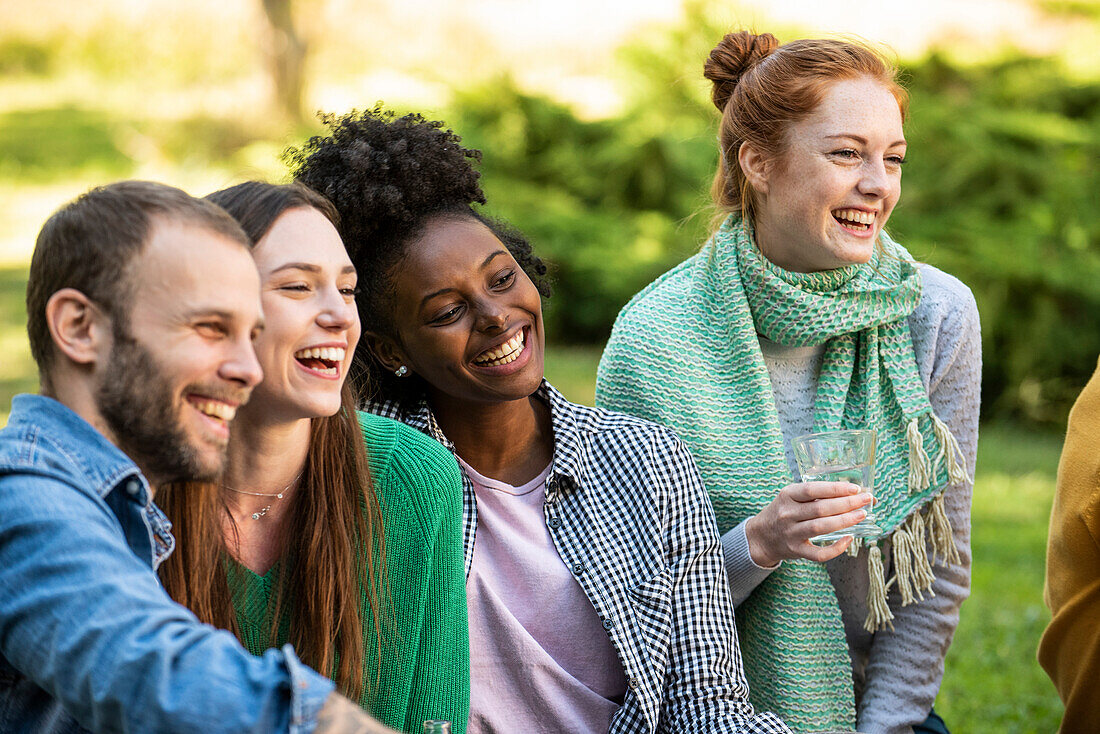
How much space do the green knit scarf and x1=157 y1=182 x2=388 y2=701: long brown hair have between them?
3.39 feet

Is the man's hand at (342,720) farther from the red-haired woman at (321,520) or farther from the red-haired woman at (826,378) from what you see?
the red-haired woman at (826,378)

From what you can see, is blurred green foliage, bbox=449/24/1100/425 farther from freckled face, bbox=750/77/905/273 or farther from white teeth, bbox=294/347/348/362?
white teeth, bbox=294/347/348/362

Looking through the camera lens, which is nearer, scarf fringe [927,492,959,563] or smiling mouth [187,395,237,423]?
smiling mouth [187,395,237,423]

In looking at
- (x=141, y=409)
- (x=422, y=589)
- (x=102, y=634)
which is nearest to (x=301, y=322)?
(x=141, y=409)

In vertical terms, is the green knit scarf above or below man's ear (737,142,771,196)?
below

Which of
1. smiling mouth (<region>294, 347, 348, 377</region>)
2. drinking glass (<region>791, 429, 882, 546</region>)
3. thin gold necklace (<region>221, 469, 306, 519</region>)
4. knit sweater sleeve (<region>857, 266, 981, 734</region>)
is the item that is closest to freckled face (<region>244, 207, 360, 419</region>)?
smiling mouth (<region>294, 347, 348, 377</region>)

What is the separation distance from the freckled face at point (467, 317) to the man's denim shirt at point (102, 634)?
118 cm

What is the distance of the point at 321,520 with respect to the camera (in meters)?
2.41

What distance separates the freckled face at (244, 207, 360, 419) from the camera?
90.2 inches

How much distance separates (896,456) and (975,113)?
6467mm

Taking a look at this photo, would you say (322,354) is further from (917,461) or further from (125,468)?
(917,461)

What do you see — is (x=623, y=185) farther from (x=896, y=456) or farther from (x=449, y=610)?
(x=449, y=610)

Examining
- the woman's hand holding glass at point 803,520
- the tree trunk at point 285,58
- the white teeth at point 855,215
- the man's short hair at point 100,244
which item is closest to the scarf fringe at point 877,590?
the woman's hand holding glass at point 803,520

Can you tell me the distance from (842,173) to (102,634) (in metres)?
2.23
